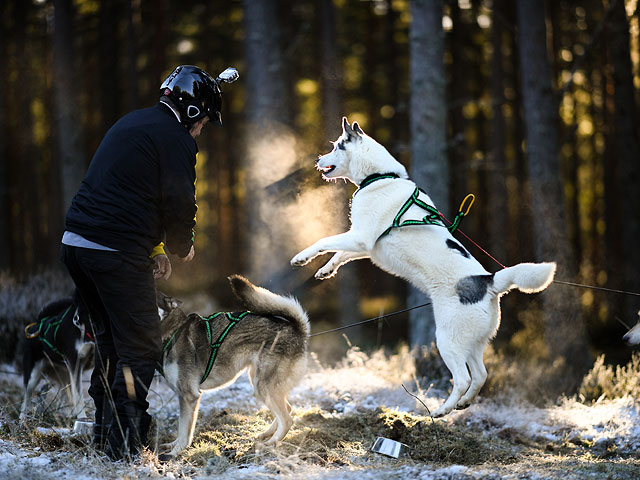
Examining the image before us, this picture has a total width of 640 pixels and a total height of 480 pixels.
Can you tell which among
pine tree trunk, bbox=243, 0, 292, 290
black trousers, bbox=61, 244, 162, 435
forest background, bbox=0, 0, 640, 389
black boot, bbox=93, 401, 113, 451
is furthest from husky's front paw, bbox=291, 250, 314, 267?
pine tree trunk, bbox=243, 0, 292, 290

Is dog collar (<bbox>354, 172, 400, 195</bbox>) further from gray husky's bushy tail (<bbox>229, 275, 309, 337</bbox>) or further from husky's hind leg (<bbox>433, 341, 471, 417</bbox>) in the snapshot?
husky's hind leg (<bbox>433, 341, 471, 417</bbox>)

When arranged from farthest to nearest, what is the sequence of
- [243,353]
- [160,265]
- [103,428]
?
[243,353], [160,265], [103,428]

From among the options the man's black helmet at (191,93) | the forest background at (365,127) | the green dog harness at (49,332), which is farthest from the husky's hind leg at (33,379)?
the man's black helmet at (191,93)

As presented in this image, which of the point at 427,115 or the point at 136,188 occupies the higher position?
the point at 427,115

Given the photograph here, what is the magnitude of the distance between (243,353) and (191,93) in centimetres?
199

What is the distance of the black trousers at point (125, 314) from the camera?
A: 4.20m

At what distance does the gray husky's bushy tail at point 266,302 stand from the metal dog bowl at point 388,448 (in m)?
0.99

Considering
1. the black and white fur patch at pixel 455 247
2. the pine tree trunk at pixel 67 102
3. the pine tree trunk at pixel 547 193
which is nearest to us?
the black and white fur patch at pixel 455 247

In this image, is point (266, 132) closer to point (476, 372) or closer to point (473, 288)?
point (473, 288)

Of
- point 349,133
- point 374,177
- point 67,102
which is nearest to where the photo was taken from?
point 374,177

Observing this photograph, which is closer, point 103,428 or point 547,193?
point 103,428

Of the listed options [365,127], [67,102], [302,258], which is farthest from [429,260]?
[365,127]

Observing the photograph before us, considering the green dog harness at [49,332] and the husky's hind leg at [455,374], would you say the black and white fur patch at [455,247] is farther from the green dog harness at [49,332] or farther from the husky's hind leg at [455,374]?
the green dog harness at [49,332]

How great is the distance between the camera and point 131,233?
4219mm
